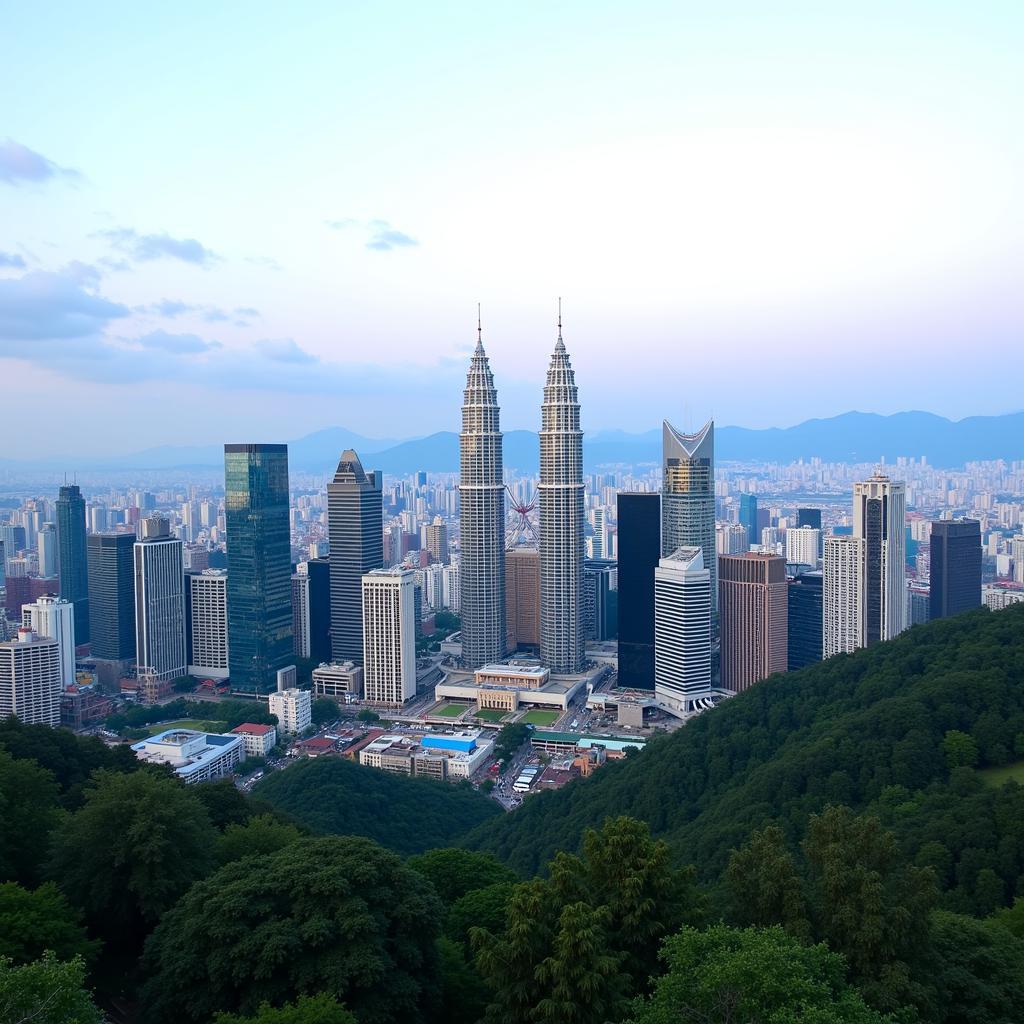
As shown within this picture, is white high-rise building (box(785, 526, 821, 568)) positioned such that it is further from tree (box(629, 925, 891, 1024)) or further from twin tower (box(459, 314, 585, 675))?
tree (box(629, 925, 891, 1024))

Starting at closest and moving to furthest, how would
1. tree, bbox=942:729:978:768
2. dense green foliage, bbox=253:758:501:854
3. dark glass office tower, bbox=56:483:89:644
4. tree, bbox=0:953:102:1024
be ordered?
1. tree, bbox=0:953:102:1024
2. tree, bbox=942:729:978:768
3. dense green foliage, bbox=253:758:501:854
4. dark glass office tower, bbox=56:483:89:644

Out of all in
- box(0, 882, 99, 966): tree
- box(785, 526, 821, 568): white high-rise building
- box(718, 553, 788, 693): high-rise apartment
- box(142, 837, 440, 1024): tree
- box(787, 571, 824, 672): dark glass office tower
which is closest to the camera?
box(142, 837, 440, 1024): tree

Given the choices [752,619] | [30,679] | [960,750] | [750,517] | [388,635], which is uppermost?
[750,517]

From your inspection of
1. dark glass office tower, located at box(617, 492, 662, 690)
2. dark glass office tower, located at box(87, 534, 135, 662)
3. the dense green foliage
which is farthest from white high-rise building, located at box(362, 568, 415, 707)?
the dense green foliage

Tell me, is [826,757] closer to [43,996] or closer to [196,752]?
[43,996]

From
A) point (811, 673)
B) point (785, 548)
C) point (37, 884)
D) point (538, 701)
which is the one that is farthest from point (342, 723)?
point (785, 548)

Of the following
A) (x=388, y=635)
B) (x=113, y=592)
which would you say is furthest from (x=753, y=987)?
(x=113, y=592)
